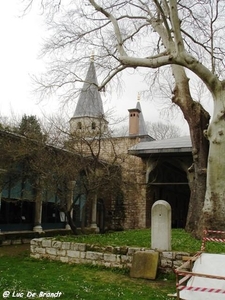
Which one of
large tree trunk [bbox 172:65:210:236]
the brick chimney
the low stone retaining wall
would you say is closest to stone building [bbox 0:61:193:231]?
the brick chimney

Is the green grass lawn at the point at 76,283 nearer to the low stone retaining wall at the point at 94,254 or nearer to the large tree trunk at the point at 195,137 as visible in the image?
the low stone retaining wall at the point at 94,254

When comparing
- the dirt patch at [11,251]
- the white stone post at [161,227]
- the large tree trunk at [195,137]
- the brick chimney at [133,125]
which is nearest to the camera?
the white stone post at [161,227]

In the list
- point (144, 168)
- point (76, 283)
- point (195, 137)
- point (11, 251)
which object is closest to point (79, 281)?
point (76, 283)

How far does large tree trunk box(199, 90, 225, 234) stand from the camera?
9.45 metres

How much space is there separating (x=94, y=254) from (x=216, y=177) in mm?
4018

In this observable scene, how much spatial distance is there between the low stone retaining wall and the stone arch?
418 inches

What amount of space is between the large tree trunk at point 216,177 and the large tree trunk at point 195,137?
58.1 inches

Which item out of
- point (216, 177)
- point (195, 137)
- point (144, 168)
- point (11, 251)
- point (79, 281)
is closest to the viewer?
point (79, 281)

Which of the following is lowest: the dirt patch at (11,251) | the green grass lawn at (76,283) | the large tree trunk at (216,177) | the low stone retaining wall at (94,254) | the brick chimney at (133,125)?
the dirt patch at (11,251)

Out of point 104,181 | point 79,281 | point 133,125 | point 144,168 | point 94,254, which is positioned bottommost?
point 79,281

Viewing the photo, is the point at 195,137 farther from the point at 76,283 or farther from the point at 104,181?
the point at 76,283

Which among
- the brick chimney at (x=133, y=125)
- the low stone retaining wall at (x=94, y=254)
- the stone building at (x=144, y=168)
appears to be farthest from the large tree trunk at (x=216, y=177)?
the brick chimney at (x=133, y=125)

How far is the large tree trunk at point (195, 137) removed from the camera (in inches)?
440

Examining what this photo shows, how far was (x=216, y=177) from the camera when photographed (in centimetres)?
954
